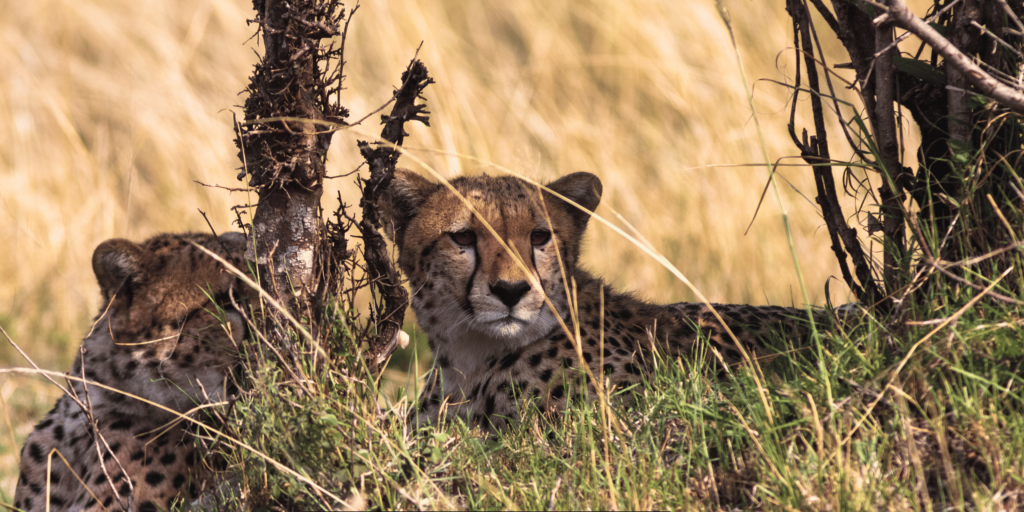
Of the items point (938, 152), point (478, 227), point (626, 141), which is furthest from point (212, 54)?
point (938, 152)

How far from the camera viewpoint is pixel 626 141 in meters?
6.58

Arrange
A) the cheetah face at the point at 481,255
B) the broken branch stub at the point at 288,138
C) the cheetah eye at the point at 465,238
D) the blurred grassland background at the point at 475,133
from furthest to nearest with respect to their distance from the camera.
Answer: the blurred grassland background at the point at 475,133 < the cheetah eye at the point at 465,238 < the cheetah face at the point at 481,255 < the broken branch stub at the point at 288,138

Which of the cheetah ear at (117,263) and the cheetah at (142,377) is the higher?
the cheetah ear at (117,263)

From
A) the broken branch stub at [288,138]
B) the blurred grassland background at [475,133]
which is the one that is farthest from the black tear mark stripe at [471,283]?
the blurred grassland background at [475,133]

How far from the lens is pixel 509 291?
2.72 metres

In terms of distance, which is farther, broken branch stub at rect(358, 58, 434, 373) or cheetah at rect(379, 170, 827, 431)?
cheetah at rect(379, 170, 827, 431)

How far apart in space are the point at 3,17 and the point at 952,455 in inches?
322

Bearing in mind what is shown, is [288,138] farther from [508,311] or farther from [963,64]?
[963,64]

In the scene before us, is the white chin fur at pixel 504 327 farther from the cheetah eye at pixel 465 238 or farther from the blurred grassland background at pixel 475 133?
the blurred grassland background at pixel 475 133

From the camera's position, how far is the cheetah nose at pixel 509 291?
272 centimetres

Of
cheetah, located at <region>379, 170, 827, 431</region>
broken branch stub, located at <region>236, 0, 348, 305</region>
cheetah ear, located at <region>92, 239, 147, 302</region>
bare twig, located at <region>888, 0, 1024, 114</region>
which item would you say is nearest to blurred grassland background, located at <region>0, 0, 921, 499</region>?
cheetah, located at <region>379, 170, 827, 431</region>

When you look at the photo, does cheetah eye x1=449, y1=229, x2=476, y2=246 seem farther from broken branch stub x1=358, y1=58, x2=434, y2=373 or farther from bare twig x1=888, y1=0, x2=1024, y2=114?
bare twig x1=888, y1=0, x2=1024, y2=114

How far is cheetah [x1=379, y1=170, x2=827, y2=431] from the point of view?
2764 millimetres

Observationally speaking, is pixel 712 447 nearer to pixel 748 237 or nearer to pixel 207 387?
pixel 207 387
